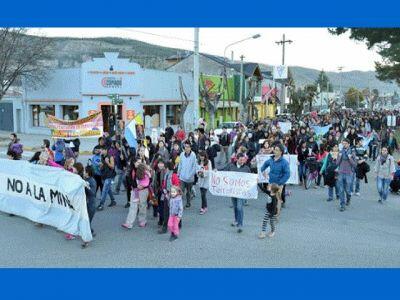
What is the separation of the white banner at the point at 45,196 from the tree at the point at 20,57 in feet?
74.6

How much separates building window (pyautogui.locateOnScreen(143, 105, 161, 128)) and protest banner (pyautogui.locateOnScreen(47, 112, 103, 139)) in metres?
16.0

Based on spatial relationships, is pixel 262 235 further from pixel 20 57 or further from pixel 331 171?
pixel 20 57

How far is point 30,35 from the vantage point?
108ft

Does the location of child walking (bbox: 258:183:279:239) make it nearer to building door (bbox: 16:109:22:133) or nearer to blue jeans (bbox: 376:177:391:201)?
blue jeans (bbox: 376:177:391:201)

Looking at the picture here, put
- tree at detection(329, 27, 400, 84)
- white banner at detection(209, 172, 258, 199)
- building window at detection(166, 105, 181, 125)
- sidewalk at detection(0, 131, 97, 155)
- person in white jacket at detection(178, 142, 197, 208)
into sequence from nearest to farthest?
white banner at detection(209, 172, 258, 199) → person in white jacket at detection(178, 142, 197, 208) → tree at detection(329, 27, 400, 84) → sidewalk at detection(0, 131, 97, 155) → building window at detection(166, 105, 181, 125)

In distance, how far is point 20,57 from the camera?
31.7 meters

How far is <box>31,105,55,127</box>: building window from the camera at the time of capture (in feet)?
109

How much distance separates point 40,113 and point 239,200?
2810cm

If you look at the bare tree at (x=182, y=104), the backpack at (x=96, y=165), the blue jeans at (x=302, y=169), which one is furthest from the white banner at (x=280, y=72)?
the backpack at (x=96, y=165)

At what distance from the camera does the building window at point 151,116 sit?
33.4 metres

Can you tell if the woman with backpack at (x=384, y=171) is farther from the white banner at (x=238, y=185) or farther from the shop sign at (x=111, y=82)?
the shop sign at (x=111, y=82)

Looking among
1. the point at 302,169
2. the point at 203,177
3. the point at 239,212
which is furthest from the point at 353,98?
the point at 239,212

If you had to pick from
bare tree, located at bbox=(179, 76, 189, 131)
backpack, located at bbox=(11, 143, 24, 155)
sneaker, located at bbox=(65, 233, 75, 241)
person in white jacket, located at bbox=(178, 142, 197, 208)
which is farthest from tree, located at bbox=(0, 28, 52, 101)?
sneaker, located at bbox=(65, 233, 75, 241)

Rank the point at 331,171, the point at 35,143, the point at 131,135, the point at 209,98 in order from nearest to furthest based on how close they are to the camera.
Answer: the point at 331,171 → the point at 131,135 → the point at 35,143 → the point at 209,98
